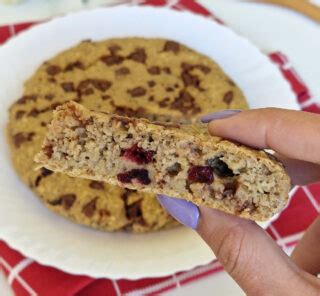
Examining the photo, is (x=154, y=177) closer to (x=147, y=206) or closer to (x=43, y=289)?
(x=147, y=206)

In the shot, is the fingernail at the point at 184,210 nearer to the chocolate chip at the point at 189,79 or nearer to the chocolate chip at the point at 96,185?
the chocolate chip at the point at 96,185

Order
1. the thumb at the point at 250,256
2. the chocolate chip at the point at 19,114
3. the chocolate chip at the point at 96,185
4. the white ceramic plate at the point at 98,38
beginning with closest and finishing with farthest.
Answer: the thumb at the point at 250,256
the white ceramic plate at the point at 98,38
the chocolate chip at the point at 96,185
the chocolate chip at the point at 19,114

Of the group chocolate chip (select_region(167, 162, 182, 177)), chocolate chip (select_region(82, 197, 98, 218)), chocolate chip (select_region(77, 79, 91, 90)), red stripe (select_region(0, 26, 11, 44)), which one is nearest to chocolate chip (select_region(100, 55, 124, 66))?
chocolate chip (select_region(77, 79, 91, 90))

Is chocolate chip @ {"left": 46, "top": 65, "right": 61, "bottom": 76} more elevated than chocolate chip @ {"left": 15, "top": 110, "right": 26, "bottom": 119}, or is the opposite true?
chocolate chip @ {"left": 46, "top": 65, "right": 61, "bottom": 76}

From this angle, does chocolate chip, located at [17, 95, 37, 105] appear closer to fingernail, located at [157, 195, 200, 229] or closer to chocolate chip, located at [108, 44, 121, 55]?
chocolate chip, located at [108, 44, 121, 55]

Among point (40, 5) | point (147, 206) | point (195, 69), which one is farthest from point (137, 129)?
point (40, 5)

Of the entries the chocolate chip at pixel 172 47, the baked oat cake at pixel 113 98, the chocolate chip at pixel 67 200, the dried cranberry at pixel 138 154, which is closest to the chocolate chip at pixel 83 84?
the baked oat cake at pixel 113 98

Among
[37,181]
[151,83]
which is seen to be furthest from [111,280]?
[151,83]
